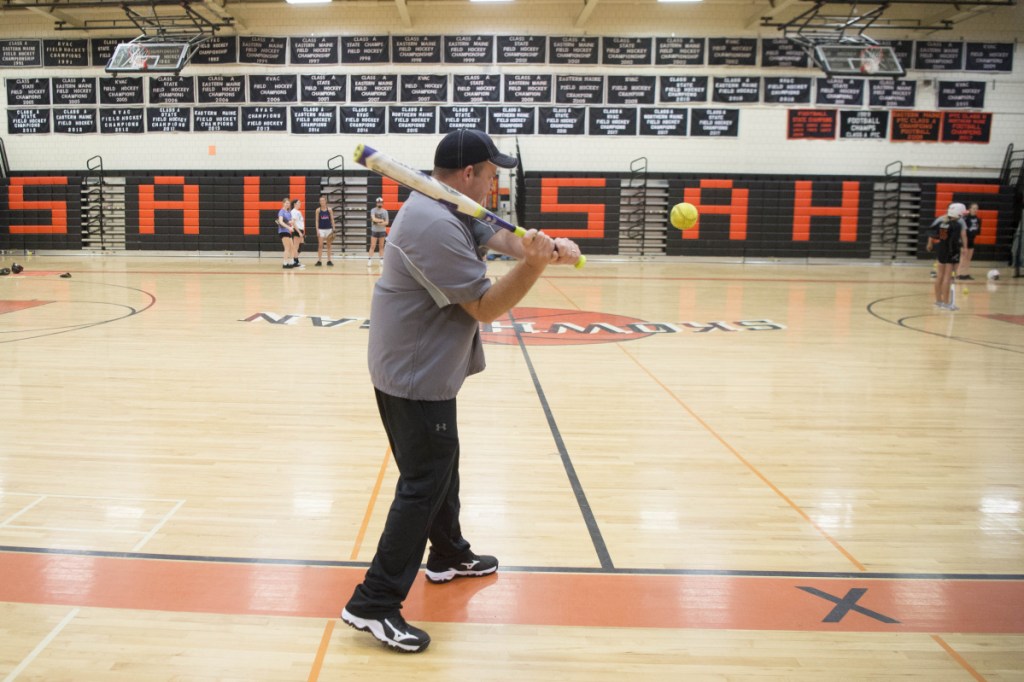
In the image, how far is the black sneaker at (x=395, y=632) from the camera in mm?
2631

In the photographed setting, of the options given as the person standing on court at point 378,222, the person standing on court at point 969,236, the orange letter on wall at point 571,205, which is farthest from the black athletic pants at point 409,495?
the orange letter on wall at point 571,205

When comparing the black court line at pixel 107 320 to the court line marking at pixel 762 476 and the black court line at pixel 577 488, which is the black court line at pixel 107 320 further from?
the court line marking at pixel 762 476

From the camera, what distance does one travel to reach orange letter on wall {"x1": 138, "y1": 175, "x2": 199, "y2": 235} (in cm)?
2022

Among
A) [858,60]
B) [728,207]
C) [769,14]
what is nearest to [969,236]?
[858,60]

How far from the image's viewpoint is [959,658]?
2631 mm

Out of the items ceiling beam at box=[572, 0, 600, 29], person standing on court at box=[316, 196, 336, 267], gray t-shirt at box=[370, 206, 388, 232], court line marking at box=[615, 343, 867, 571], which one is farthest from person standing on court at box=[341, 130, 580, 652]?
ceiling beam at box=[572, 0, 600, 29]

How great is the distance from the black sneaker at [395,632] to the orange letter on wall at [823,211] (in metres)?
19.5

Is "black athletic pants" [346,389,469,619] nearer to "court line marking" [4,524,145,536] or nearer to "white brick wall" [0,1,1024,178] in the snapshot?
"court line marking" [4,524,145,536]

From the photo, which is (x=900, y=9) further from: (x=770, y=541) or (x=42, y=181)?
(x=42, y=181)

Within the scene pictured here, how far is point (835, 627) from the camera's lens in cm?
282

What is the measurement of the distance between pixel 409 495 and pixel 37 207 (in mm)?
21787

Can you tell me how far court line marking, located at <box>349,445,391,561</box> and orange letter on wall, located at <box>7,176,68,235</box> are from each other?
19415mm

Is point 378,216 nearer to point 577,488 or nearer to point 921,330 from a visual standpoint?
point 921,330

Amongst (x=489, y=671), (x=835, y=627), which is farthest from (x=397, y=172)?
(x=835, y=627)
